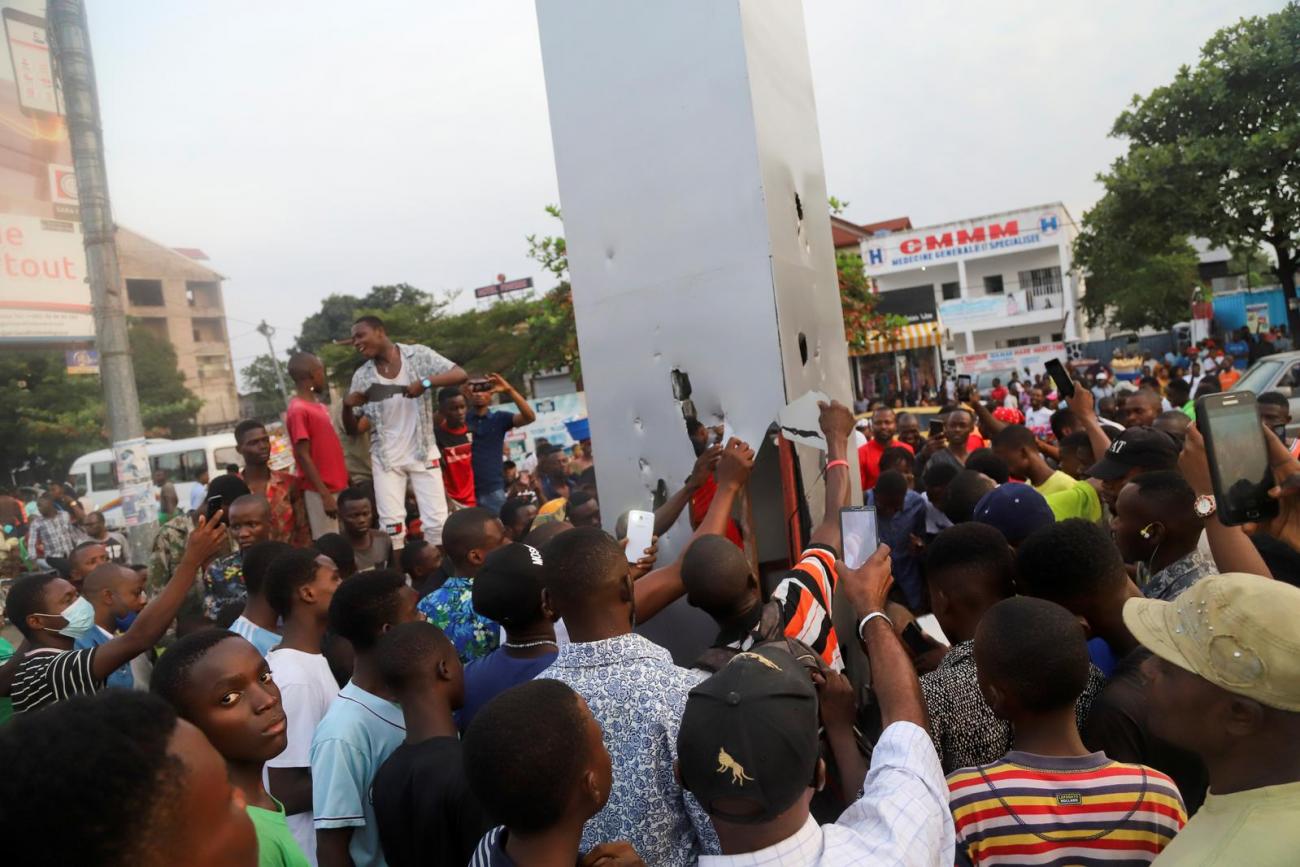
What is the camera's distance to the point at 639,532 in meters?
3.32

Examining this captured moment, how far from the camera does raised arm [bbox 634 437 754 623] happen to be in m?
2.91

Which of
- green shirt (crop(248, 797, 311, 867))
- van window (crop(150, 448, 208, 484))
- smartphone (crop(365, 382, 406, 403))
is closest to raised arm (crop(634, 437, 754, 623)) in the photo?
green shirt (crop(248, 797, 311, 867))

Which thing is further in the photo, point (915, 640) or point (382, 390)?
point (382, 390)

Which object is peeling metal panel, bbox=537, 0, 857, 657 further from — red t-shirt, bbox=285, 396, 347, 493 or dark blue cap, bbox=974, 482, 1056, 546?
red t-shirt, bbox=285, 396, 347, 493

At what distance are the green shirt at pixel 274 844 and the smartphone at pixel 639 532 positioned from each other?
1619 millimetres

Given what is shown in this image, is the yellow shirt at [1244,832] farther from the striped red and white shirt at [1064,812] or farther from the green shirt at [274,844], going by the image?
the green shirt at [274,844]

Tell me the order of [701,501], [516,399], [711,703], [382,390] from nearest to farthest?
[711,703] < [701,501] < [382,390] < [516,399]

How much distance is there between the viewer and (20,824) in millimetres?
1184

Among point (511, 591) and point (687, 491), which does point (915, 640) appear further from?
point (511, 591)

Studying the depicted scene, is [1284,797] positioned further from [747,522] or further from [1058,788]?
[747,522]

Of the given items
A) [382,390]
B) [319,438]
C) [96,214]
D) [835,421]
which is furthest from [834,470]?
[96,214]

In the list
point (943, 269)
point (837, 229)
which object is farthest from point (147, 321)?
point (943, 269)

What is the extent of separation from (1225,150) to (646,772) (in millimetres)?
20326

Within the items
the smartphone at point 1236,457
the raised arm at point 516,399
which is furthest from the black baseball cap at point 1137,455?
the raised arm at point 516,399
